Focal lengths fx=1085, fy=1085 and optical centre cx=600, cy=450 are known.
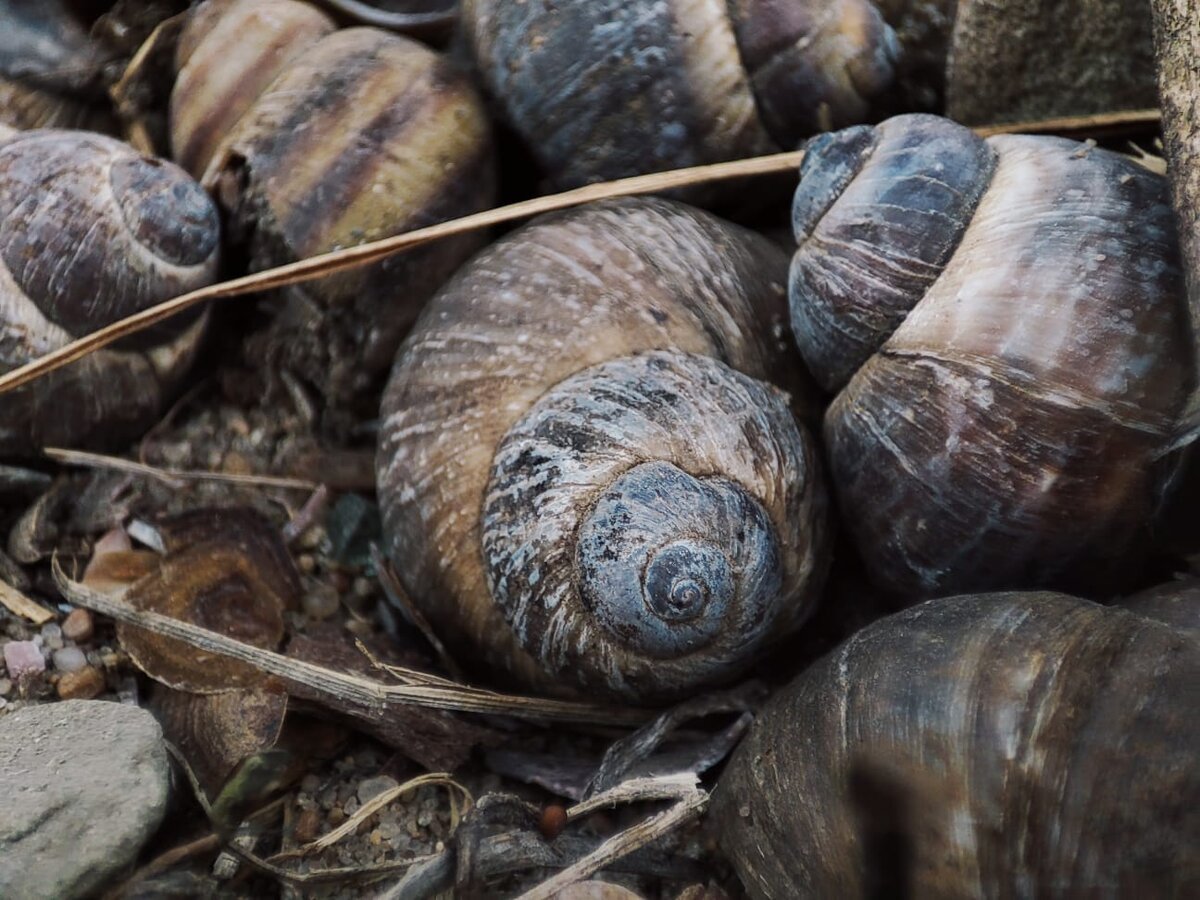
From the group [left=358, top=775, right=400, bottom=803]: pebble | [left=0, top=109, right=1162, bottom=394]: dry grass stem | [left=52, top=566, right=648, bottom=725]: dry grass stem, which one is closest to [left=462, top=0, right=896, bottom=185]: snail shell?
[left=0, top=109, right=1162, bottom=394]: dry grass stem

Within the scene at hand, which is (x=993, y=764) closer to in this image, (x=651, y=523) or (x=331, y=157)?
(x=651, y=523)

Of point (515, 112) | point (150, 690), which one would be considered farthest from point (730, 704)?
point (515, 112)

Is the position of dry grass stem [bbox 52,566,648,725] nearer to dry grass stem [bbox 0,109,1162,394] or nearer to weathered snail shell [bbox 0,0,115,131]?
dry grass stem [bbox 0,109,1162,394]

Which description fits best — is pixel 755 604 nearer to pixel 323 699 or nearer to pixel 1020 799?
pixel 1020 799

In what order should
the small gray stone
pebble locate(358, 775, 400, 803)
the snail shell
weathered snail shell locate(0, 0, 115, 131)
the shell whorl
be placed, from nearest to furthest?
1. the small gray stone
2. the shell whorl
3. pebble locate(358, 775, 400, 803)
4. the snail shell
5. weathered snail shell locate(0, 0, 115, 131)

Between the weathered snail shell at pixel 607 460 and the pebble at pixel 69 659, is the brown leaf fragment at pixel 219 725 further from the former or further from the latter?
the weathered snail shell at pixel 607 460
